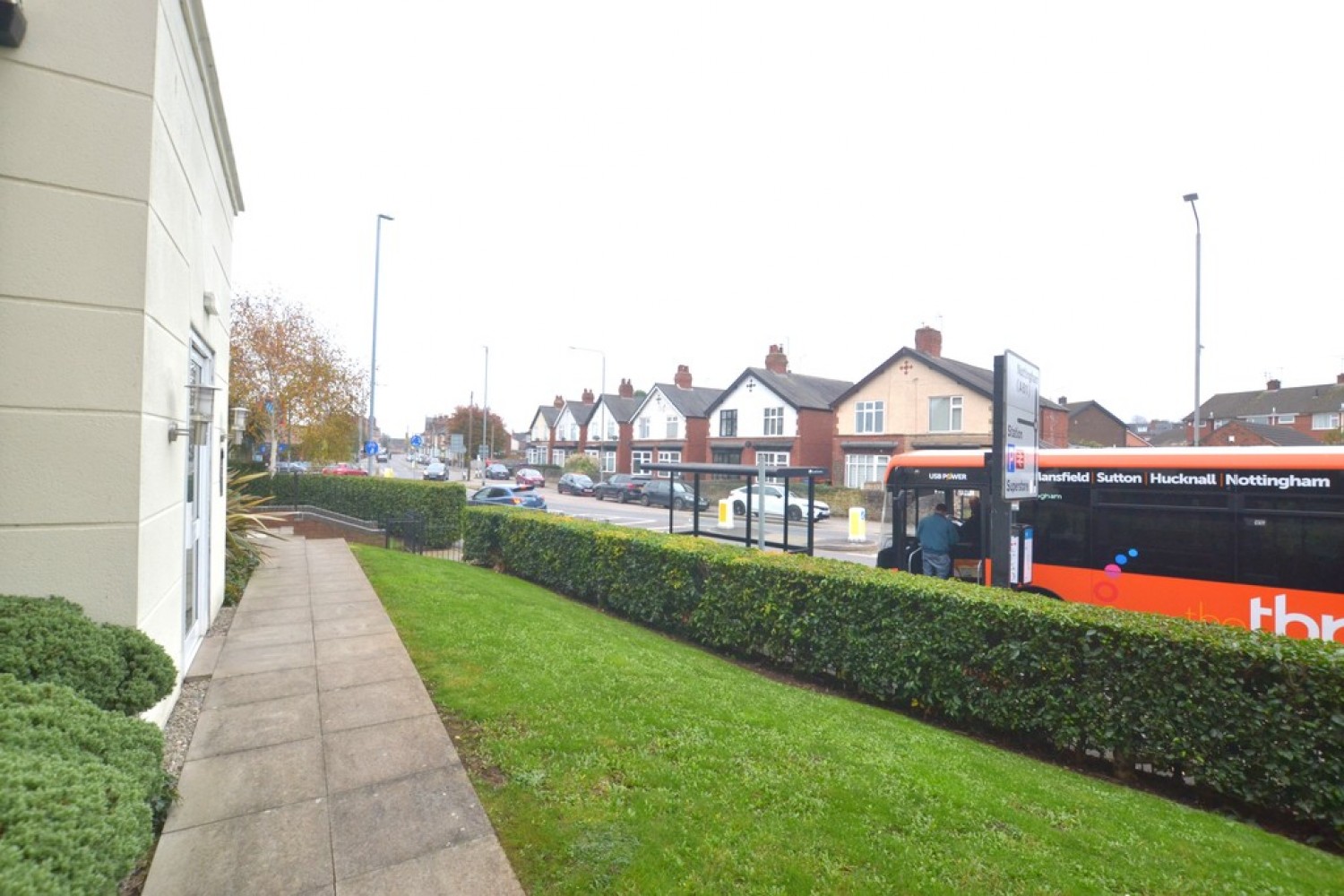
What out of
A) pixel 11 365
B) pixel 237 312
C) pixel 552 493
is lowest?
pixel 552 493

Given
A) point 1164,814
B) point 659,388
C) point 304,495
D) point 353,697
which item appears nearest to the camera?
point 1164,814

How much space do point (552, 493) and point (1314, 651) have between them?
43.3 metres

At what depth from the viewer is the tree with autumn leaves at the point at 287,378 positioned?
2256cm

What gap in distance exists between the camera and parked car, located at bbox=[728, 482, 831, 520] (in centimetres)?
1218

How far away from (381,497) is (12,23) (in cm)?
1704

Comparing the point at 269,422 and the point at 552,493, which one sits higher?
the point at 269,422

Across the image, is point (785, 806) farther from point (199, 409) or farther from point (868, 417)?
point (868, 417)

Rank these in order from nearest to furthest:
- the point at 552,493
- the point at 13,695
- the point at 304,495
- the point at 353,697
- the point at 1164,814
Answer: the point at 13,695, the point at 1164,814, the point at 353,697, the point at 304,495, the point at 552,493

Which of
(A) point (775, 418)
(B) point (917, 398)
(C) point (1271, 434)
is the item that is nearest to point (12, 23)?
(B) point (917, 398)

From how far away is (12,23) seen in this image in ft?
11.1

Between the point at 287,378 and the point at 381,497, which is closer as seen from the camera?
the point at 381,497

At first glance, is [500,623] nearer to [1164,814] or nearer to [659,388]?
[1164,814]

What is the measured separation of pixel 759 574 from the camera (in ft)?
24.1

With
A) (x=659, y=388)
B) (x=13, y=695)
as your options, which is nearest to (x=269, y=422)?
(x=13, y=695)
